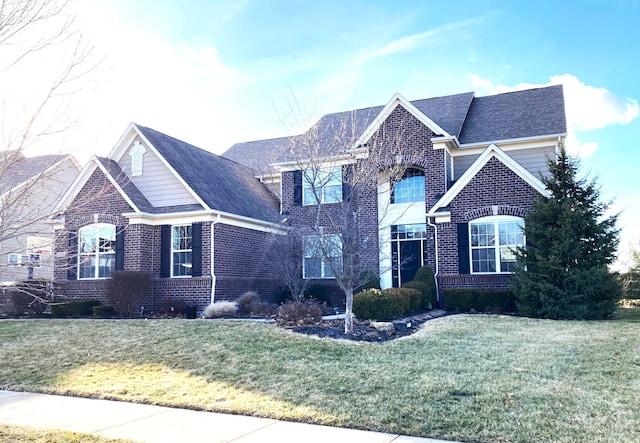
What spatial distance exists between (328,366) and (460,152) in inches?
578

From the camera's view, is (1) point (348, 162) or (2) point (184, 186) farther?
(2) point (184, 186)

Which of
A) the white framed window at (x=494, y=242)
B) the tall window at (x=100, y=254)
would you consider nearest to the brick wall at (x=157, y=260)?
the tall window at (x=100, y=254)

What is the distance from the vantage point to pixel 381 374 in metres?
8.26

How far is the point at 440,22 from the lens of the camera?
1331cm

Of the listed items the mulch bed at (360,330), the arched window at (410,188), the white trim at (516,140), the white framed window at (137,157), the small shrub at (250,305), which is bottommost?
the mulch bed at (360,330)

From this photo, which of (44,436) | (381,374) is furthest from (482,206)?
(44,436)

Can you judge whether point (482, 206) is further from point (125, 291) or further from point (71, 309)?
point (71, 309)

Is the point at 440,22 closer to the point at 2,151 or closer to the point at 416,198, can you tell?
the point at 416,198

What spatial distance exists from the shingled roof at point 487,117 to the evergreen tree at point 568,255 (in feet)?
17.6

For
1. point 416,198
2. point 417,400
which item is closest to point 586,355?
point 417,400

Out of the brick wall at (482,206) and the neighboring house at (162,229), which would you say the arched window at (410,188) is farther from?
the neighboring house at (162,229)

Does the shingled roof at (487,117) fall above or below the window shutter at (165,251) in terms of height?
above

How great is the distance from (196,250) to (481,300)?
9183 millimetres

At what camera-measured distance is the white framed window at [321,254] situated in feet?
42.6
